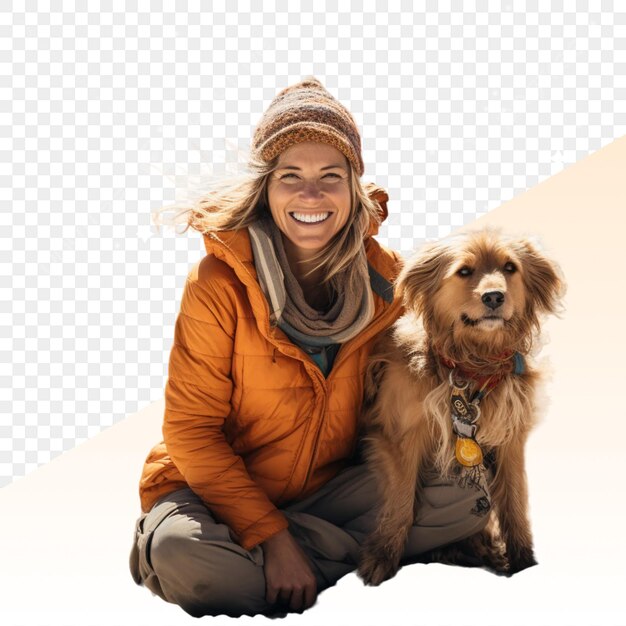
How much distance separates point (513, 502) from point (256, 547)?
3.18 feet

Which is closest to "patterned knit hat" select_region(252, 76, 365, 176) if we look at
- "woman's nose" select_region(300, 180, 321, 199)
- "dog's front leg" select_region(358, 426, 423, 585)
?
"woman's nose" select_region(300, 180, 321, 199)

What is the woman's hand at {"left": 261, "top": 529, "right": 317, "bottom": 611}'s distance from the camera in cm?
299

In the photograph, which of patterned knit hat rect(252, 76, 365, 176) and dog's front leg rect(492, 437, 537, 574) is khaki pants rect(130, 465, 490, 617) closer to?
dog's front leg rect(492, 437, 537, 574)

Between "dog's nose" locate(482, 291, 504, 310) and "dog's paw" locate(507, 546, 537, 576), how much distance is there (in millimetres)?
948

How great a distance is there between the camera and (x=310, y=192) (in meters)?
3.06

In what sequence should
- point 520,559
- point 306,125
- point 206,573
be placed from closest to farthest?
1. point 206,573
2. point 306,125
3. point 520,559

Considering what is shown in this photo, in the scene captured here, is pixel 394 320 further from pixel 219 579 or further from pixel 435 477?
pixel 219 579

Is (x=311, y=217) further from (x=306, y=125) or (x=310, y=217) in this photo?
(x=306, y=125)

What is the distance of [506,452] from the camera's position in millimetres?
3379

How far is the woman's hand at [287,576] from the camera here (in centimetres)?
299

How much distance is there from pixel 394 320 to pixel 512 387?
502 mm

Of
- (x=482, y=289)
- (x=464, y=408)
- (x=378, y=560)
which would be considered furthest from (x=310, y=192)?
(x=378, y=560)

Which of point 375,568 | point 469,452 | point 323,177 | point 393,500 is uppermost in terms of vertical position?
point 323,177

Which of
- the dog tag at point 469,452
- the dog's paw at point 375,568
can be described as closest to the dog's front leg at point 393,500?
the dog's paw at point 375,568
